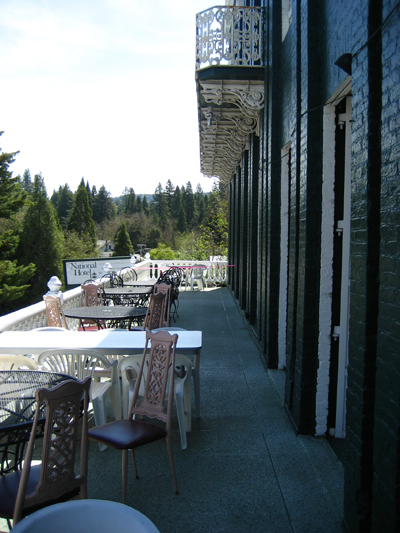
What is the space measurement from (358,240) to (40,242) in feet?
125

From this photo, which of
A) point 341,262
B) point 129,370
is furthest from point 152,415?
point 341,262

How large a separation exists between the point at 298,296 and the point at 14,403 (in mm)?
2701

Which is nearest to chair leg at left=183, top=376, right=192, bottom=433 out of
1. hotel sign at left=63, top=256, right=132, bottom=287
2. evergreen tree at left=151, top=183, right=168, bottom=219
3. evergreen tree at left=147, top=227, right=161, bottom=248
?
hotel sign at left=63, top=256, right=132, bottom=287

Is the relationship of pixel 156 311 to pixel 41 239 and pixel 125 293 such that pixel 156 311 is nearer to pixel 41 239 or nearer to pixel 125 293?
pixel 125 293

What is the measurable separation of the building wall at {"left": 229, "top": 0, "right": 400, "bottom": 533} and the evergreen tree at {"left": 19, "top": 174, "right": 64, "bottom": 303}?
115ft

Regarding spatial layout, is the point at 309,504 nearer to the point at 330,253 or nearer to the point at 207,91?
the point at 330,253

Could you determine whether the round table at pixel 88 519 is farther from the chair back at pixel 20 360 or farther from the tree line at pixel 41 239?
the tree line at pixel 41 239

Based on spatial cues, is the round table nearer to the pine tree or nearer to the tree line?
the tree line

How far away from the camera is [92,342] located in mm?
4547

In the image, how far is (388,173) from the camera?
7.62 ft

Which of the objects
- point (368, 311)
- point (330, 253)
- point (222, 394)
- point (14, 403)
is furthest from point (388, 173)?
point (222, 394)

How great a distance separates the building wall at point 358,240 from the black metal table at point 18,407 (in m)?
1.89

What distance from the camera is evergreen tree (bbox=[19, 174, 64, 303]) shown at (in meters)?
37.7

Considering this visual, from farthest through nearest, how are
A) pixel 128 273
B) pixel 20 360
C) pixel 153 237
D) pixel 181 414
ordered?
pixel 153 237 → pixel 128 273 → pixel 181 414 → pixel 20 360
